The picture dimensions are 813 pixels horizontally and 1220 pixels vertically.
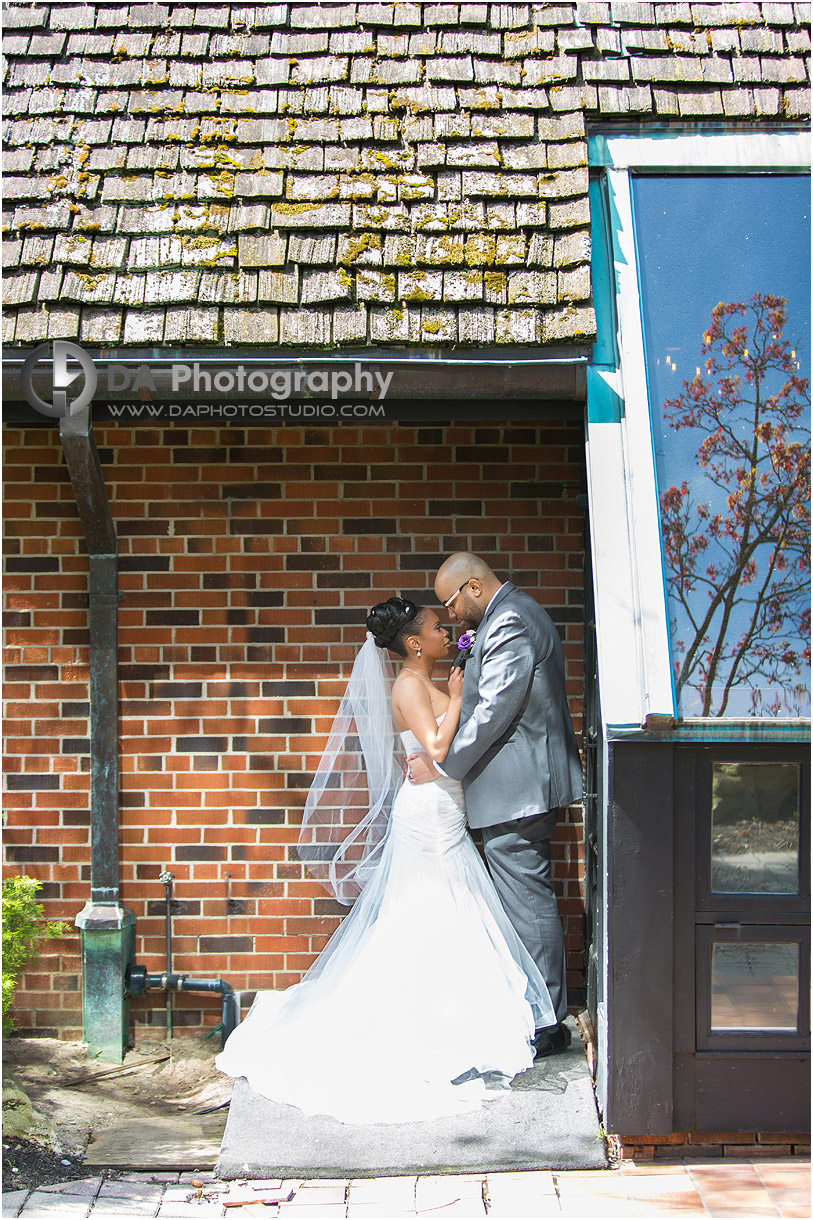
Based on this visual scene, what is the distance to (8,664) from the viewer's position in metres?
4.45

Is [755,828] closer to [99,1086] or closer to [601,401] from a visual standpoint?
[601,401]

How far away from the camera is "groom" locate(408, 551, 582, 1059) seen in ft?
12.7

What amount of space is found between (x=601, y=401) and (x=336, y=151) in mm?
1531

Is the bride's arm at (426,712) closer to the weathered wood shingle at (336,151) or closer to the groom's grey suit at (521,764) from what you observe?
the groom's grey suit at (521,764)

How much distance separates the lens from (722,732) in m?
3.25

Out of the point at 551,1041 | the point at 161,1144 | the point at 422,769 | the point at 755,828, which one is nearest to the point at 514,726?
the point at 422,769

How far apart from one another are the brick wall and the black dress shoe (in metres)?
1.08

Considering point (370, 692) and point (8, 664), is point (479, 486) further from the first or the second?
point (8, 664)

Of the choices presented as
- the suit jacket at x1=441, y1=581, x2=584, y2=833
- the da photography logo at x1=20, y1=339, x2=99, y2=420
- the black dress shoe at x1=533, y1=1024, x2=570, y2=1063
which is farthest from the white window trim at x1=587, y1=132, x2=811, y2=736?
the da photography logo at x1=20, y1=339, x2=99, y2=420

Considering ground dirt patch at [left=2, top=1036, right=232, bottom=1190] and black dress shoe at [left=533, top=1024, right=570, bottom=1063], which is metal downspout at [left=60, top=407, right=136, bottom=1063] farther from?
black dress shoe at [left=533, top=1024, right=570, bottom=1063]

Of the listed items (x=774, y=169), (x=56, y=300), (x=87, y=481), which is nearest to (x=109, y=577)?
(x=87, y=481)

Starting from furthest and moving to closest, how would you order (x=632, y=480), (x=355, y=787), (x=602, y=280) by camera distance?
1. (x=355, y=787)
2. (x=602, y=280)
3. (x=632, y=480)

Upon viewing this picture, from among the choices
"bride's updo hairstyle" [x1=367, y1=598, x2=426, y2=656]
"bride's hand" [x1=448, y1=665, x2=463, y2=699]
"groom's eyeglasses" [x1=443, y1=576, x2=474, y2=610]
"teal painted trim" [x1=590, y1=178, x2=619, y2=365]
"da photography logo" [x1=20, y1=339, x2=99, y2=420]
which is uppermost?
"teal painted trim" [x1=590, y1=178, x2=619, y2=365]

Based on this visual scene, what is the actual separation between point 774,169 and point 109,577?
129 inches
